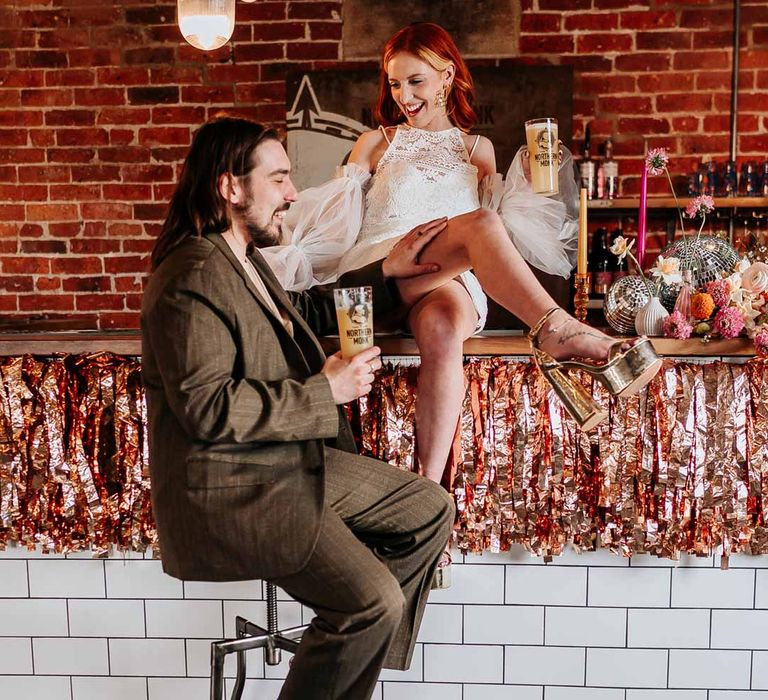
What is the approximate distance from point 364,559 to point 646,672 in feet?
3.42

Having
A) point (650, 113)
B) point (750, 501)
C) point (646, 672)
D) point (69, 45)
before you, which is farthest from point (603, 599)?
point (69, 45)

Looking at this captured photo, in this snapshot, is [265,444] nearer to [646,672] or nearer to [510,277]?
[510,277]

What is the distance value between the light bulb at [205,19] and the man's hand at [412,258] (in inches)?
33.8

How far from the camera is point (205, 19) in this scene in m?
2.30

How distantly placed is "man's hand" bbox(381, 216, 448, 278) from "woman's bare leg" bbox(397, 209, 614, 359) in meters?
0.02

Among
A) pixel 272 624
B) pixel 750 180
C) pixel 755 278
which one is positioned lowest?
pixel 272 624

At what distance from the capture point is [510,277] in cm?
178

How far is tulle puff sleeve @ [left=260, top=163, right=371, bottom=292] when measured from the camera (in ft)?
7.32

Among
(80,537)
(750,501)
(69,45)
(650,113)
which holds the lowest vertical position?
(80,537)

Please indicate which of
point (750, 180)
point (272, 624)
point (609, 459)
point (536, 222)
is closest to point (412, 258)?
point (536, 222)

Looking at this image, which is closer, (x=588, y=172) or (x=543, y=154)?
(x=543, y=154)

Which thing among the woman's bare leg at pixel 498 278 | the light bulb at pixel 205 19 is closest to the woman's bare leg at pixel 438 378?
the woman's bare leg at pixel 498 278

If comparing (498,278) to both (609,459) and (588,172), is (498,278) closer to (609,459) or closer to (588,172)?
(609,459)

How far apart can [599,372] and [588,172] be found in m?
2.23
